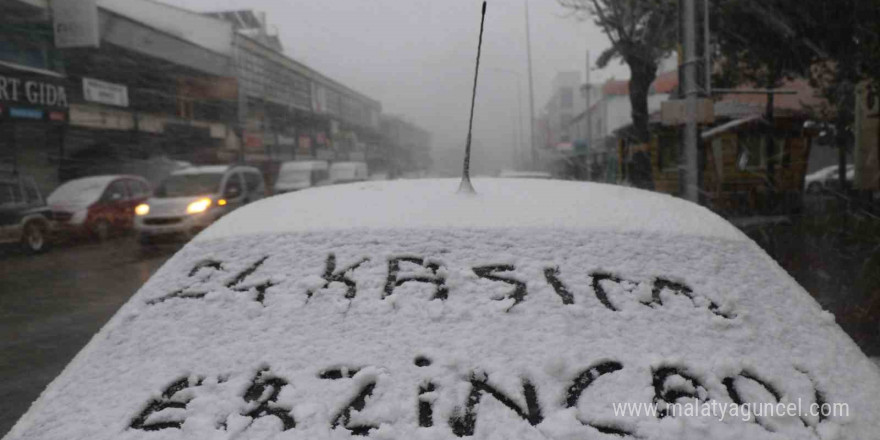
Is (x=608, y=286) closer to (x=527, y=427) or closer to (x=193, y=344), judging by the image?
(x=527, y=427)

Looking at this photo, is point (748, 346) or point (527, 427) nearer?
point (527, 427)

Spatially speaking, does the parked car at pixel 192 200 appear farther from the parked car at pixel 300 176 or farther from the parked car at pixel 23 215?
the parked car at pixel 300 176

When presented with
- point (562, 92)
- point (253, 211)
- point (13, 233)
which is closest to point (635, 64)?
point (13, 233)

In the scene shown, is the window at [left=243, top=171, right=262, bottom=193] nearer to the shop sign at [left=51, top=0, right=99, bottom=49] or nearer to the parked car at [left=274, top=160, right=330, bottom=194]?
the parked car at [left=274, top=160, right=330, bottom=194]

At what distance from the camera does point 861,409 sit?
1.46 m

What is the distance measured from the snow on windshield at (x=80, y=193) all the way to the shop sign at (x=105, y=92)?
7.14m

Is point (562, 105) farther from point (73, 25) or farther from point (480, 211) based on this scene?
point (480, 211)

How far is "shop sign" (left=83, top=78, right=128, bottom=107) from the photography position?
74.0 feet

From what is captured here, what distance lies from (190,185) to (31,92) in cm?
856

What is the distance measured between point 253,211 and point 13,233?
1354cm

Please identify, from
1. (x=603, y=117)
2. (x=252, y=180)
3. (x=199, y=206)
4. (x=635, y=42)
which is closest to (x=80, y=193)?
(x=252, y=180)

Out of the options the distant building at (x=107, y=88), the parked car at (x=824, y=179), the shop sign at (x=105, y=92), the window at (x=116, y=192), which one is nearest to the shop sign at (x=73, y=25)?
the distant building at (x=107, y=88)

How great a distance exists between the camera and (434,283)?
1.74 metres

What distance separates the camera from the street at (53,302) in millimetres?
4926
